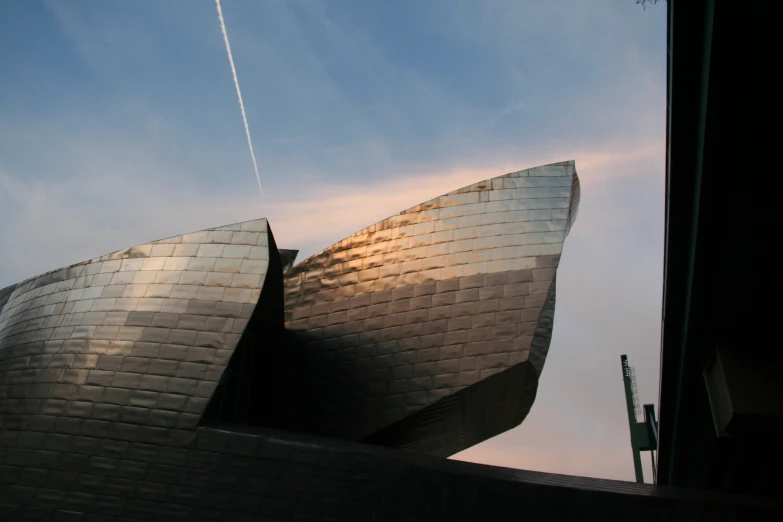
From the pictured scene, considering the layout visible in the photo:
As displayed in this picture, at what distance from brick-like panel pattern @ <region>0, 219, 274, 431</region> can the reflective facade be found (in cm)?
→ 2

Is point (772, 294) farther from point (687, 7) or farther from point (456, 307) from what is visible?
point (456, 307)

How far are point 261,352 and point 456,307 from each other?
339 cm

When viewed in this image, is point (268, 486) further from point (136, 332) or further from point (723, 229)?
point (723, 229)

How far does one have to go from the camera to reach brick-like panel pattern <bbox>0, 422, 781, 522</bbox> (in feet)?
22.9

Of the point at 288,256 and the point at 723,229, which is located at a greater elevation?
the point at 288,256

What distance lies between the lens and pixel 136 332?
27.9ft

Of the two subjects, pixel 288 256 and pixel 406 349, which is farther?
pixel 288 256

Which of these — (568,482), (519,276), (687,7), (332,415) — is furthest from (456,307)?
(687,7)

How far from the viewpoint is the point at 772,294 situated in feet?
21.4

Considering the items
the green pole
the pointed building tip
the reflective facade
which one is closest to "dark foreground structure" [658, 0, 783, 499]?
the reflective facade

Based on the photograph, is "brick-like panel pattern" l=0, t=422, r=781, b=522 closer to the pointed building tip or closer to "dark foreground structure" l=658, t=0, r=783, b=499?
"dark foreground structure" l=658, t=0, r=783, b=499

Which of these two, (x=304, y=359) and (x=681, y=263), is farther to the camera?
(x=304, y=359)

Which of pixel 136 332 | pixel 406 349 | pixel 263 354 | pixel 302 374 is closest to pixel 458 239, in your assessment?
pixel 406 349

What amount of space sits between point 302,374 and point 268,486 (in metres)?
3.48
